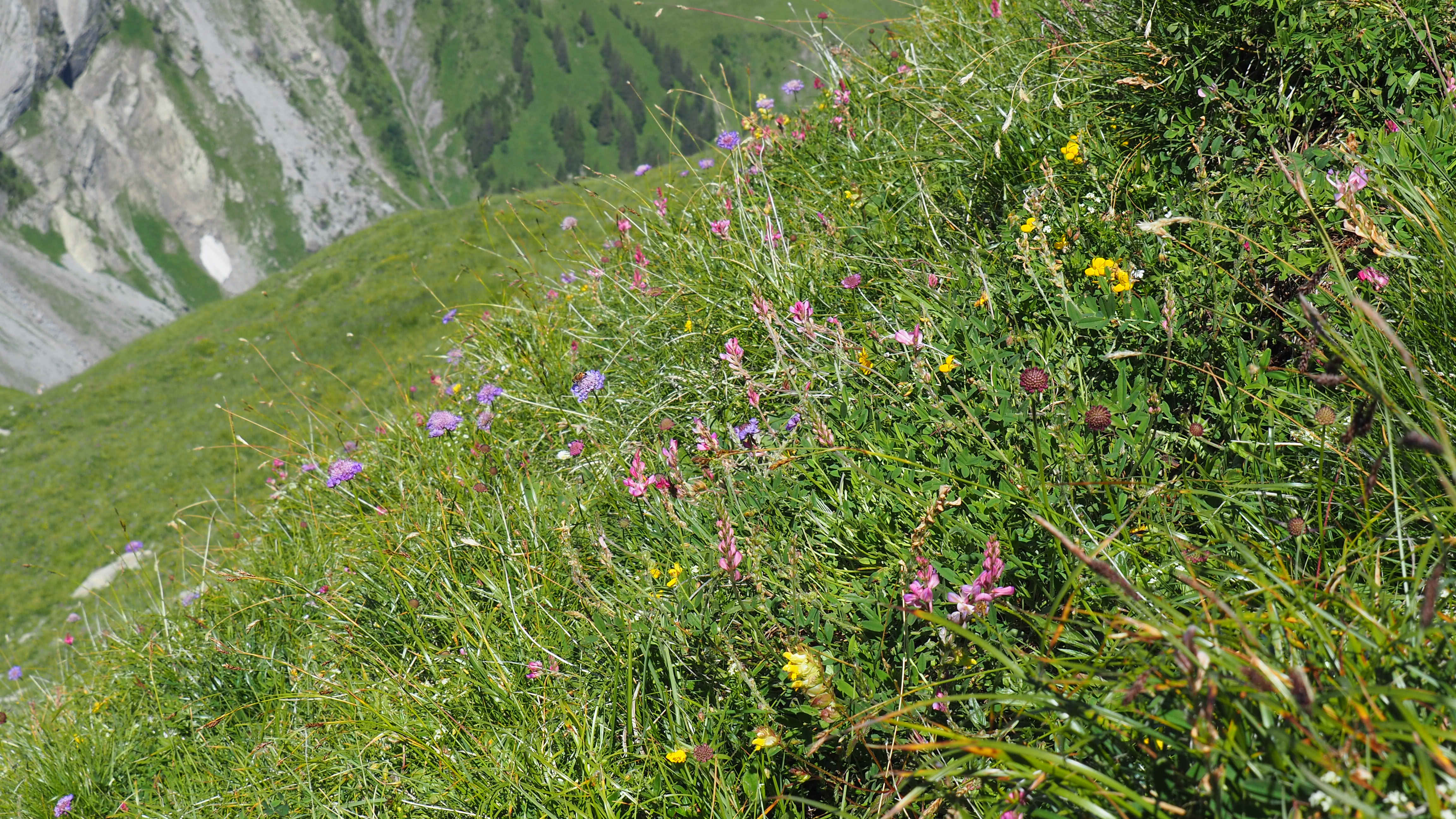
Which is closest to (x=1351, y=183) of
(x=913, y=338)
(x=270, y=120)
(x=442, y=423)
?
(x=913, y=338)

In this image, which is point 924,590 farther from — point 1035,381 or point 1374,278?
point 1374,278

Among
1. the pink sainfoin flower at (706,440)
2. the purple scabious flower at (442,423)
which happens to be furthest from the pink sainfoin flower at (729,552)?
the purple scabious flower at (442,423)

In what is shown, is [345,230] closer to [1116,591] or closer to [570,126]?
[570,126]

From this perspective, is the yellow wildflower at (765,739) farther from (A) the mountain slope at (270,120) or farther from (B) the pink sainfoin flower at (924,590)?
(A) the mountain slope at (270,120)

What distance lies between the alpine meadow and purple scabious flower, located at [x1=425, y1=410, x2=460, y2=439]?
0.07 feet

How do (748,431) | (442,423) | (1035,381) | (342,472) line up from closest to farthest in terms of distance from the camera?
(1035,381) → (748,431) → (342,472) → (442,423)

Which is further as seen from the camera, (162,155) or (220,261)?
(220,261)

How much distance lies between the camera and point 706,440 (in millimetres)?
2623

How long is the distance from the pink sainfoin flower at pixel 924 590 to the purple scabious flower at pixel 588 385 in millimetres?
2441

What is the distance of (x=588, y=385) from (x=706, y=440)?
1.45 metres

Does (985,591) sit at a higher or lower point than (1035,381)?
lower

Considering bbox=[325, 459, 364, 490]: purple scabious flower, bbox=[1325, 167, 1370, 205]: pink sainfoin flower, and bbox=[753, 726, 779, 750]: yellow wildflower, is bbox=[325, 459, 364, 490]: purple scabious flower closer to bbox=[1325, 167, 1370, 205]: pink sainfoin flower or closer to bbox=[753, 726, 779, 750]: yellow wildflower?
bbox=[753, 726, 779, 750]: yellow wildflower

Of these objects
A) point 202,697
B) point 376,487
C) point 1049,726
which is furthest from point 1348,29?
point 202,697

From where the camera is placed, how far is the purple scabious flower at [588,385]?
12.7 ft
